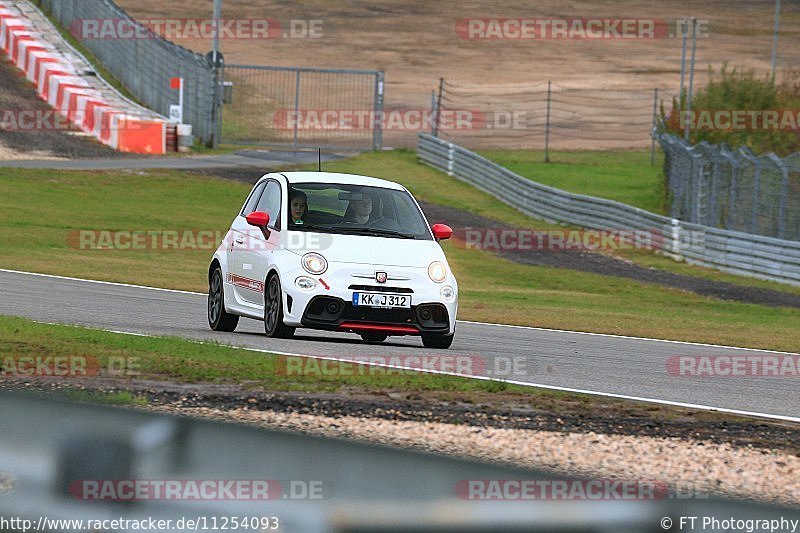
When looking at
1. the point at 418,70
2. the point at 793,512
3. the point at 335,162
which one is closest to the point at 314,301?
the point at 793,512

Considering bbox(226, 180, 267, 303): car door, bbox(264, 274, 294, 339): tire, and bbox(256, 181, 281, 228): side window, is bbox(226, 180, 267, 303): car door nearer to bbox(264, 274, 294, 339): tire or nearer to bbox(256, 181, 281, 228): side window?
bbox(256, 181, 281, 228): side window

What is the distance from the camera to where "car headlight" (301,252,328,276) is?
12.9 meters

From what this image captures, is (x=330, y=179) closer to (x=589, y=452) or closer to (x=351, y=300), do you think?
(x=351, y=300)

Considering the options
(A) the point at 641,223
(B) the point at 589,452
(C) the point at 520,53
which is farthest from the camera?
(C) the point at 520,53

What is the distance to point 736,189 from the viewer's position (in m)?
30.9

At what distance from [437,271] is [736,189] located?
1892 centimetres

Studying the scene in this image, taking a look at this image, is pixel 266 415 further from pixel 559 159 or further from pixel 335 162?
pixel 559 159

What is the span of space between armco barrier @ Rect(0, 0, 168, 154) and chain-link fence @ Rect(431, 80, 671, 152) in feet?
58.7

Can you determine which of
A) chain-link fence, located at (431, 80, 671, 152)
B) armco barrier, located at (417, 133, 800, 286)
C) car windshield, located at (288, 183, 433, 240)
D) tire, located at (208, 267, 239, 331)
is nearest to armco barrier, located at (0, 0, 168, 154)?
armco barrier, located at (417, 133, 800, 286)

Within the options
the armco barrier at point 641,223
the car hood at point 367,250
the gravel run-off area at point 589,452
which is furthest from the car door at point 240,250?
the armco barrier at point 641,223

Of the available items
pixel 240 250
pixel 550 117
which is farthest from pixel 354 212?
pixel 550 117

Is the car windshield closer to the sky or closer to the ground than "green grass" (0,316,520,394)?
closer to the sky

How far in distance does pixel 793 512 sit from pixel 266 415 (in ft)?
17.4

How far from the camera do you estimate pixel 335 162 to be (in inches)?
1769
